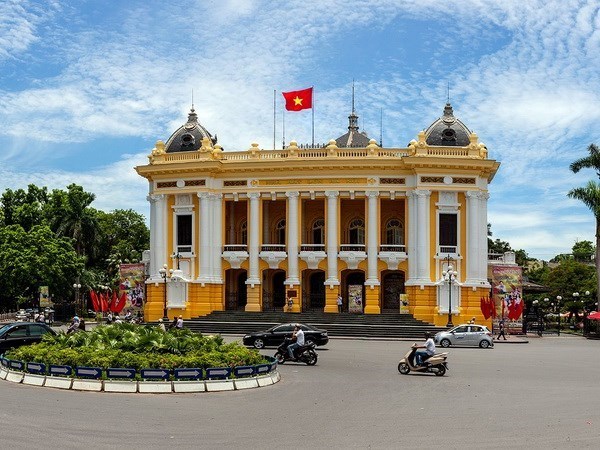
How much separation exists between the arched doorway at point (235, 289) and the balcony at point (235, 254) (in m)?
2.08

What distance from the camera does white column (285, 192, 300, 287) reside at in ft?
173

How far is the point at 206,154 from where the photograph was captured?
53.4m

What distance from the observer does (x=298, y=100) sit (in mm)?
54094

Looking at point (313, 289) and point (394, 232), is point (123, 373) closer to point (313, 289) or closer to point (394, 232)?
point (313, 289)

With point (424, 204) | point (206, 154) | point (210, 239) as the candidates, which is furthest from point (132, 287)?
point (424, 204)

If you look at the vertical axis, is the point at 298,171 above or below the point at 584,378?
above

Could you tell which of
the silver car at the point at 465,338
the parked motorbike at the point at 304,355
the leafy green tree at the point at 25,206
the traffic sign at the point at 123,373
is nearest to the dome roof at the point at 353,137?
the leafy green tree at the point at 25,206

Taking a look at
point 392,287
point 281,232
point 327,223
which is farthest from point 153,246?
point 392,287

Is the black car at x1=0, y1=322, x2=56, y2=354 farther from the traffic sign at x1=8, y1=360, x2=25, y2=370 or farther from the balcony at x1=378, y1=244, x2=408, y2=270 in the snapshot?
the balcony at x1=378, y1=244, x2=408, y2=270

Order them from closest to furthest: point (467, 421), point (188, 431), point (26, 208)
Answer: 1. point (188, 431)
2. point (467, 421)
3. point (26, 208)

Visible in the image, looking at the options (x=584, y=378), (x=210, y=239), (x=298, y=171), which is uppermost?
(x=298, y=171)

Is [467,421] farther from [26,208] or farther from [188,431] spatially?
[26,208]

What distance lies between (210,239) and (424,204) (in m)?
14.1

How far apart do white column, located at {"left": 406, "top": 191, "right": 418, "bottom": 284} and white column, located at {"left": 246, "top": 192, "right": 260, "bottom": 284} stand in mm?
9787
